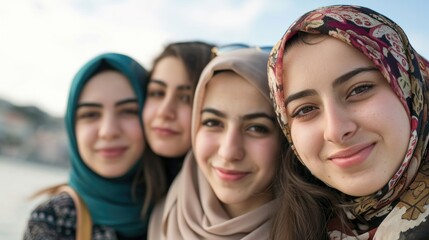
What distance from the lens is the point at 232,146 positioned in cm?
199

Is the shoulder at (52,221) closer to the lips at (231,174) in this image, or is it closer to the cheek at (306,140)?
the lips at (231,174)

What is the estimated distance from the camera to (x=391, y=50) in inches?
59.9

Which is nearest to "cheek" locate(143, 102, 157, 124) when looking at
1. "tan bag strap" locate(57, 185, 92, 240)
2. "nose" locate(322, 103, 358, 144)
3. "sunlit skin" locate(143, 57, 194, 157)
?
"sunlit skin" locate(143, 57, 194, 157)

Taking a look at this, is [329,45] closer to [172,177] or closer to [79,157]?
[172,177]

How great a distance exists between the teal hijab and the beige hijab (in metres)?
0.25

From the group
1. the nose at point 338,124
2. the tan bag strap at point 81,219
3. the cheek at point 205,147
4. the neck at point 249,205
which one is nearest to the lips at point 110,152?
the tan bag strap at point 81,219

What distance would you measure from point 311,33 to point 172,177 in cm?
161

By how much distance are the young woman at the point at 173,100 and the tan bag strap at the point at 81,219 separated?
2.01 feet

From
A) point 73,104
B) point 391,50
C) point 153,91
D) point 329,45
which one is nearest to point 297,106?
point 329,45

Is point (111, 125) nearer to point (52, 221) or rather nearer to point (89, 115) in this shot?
point (89, 115)

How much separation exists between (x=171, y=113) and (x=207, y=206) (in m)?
0.63

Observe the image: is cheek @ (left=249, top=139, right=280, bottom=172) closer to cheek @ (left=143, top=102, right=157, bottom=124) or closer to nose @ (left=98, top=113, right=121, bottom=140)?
cheek @ (left=143, top=102, right=157, bottom=124)

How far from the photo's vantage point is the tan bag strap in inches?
100

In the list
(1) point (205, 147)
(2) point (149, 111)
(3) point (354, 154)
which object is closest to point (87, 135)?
(2) point (149, 111)
